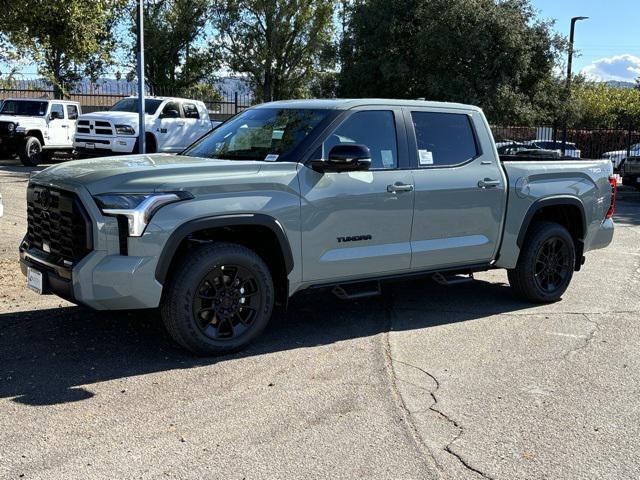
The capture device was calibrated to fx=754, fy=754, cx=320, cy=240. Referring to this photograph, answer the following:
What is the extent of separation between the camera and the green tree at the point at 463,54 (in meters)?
23.6

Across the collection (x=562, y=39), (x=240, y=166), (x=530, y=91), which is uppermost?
(x=562, y=39)

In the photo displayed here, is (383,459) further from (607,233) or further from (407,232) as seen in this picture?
(607,233)

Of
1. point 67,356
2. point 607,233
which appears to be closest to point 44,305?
point 67,356

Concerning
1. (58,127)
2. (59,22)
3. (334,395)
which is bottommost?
(334,395)

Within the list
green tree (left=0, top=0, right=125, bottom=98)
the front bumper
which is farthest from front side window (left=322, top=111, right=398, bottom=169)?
green tree (left=0, top=0, right=125, bottom=98)

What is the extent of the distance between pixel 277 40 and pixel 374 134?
84.0 feet

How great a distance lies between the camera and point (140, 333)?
605cm

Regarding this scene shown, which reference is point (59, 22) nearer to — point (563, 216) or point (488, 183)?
point (488, 183)

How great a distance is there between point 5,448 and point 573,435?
313cm

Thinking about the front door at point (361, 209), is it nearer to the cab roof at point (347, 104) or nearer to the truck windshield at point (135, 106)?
the cab roof at point (347, 104)

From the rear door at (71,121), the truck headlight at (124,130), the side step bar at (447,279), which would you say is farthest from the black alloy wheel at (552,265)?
the rear door at (71,121)

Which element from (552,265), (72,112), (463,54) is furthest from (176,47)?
(552,265)

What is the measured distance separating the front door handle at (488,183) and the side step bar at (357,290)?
1352 mm

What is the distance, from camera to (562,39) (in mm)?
24812
